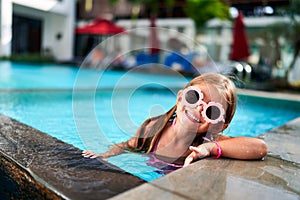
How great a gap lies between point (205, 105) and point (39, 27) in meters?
22.9

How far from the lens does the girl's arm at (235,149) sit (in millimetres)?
1729

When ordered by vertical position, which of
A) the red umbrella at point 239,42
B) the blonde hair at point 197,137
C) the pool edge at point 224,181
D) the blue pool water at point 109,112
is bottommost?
the blue pool water at point 109,112

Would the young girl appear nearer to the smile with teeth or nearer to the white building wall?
the smile with teeth

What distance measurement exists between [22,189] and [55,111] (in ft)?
10.4

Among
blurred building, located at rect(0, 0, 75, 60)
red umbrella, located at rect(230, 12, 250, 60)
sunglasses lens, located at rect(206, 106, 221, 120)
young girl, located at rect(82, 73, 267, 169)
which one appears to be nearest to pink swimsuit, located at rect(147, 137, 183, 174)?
young girl, located at rect(82, 73, 267, 169)

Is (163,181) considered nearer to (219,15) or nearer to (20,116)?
(20,116)

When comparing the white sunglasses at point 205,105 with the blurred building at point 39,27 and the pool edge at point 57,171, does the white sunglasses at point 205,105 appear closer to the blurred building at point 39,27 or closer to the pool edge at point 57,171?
the pool edge at point 57,171

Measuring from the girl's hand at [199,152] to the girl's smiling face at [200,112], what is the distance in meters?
0.09

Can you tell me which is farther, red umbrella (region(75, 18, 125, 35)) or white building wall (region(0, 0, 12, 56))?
white building wall (region(0, 0, 12, 56))

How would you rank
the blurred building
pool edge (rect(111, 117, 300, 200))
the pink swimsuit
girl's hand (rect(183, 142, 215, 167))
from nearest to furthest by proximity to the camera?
1. pool edge (rect(111, 117, 300, 200))
2. girl's hand (rect(183, 142, 215, 167))
3. the pink swimsuit
4. the blurred building

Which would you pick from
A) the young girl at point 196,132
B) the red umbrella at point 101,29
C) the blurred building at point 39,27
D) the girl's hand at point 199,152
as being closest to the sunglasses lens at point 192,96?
the young girl at point 196,132

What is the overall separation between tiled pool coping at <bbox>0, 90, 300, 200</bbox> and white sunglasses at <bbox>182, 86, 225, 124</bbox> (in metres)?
0.25

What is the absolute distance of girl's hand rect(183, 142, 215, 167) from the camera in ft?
5.59

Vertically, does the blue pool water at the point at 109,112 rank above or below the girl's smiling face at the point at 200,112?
below
